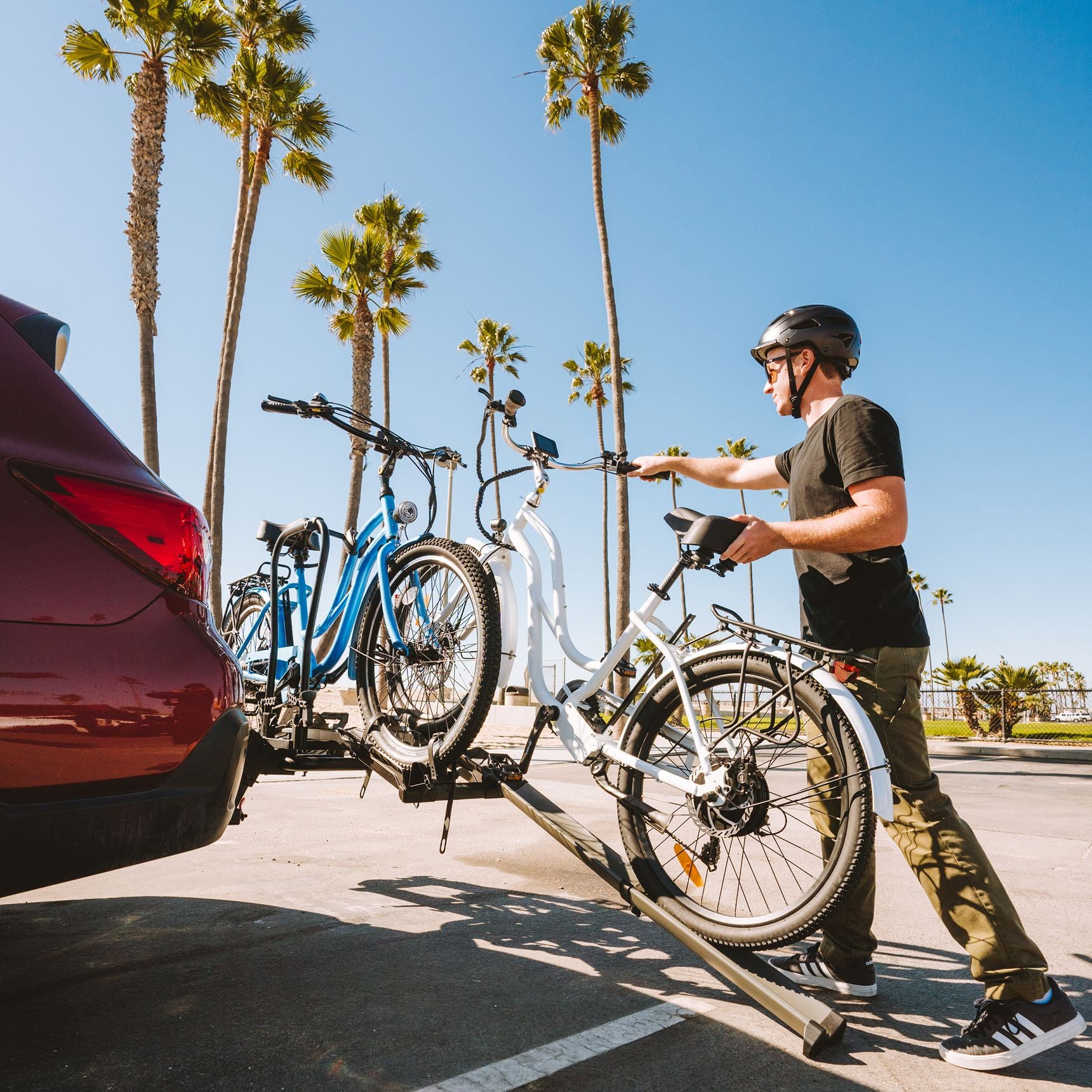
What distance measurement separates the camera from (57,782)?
1667 mm

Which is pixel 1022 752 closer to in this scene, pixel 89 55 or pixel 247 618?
pixel 247 618

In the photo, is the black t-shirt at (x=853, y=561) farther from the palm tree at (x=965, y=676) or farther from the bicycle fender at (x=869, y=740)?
the palm tree at (x=965, y=676)

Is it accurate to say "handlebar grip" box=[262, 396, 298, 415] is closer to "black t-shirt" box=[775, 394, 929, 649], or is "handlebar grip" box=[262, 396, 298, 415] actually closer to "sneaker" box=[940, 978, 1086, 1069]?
"black t-shirt" box=[775, 394, 929, 649]

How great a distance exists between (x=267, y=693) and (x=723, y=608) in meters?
2.52

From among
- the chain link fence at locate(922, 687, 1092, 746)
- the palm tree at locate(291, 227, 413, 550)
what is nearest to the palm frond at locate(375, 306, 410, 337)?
the palm tree at locate(291, 227, 413, 550)

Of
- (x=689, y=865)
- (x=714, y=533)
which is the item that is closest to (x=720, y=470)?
(x=714, y=533)

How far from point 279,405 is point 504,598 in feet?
4.70

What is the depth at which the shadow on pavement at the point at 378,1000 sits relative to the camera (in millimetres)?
1977

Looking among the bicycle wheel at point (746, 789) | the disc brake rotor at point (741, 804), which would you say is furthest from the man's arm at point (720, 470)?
the disc brake rotor at point (741, 804)

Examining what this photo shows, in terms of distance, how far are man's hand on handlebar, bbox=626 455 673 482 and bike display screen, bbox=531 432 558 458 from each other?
37cm

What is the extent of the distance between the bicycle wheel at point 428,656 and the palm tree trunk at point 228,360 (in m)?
12.3

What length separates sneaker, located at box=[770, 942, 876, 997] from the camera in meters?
2.71

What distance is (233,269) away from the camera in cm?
1677

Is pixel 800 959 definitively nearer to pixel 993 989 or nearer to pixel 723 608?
pixel 993 989
